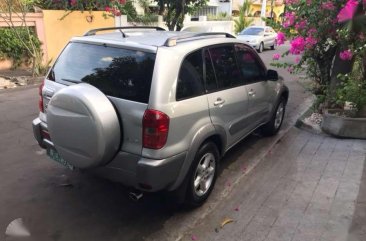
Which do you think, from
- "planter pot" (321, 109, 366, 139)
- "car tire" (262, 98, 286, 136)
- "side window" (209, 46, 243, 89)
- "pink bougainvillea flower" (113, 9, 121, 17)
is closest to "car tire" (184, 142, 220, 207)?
"side window" (209, 46, 243, 89)

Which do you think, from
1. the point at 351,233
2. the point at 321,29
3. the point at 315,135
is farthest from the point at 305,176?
the point at 321,29

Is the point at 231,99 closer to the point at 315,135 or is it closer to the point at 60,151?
the point at 60,151

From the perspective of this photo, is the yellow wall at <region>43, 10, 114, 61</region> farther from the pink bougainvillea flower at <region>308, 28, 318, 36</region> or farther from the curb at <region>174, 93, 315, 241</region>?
the pink bougainvillea flower at <region>308, 28, 318, 36</region>

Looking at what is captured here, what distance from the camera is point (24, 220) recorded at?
3.44 m

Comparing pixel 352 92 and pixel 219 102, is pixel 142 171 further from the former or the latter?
pixel 352 92

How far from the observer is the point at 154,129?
2.99 m

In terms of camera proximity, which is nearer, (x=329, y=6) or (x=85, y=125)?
(x=85, y=125)

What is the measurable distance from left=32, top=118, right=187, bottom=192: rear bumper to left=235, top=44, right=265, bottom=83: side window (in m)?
1.74

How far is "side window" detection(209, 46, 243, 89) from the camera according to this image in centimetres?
388

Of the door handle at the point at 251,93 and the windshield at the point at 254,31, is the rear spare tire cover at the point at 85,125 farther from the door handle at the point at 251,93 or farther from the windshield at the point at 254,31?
the windshield at the point at 254,31

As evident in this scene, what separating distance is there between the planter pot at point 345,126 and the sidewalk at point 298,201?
387mm

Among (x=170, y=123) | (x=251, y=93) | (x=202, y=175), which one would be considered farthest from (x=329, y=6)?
(x=170, y=123)

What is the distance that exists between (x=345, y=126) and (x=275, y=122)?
1091 millimetres

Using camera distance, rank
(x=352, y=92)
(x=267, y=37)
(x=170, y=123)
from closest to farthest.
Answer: (x=170, y=123)
(x=352, y=92)
(x=267, y=37)
